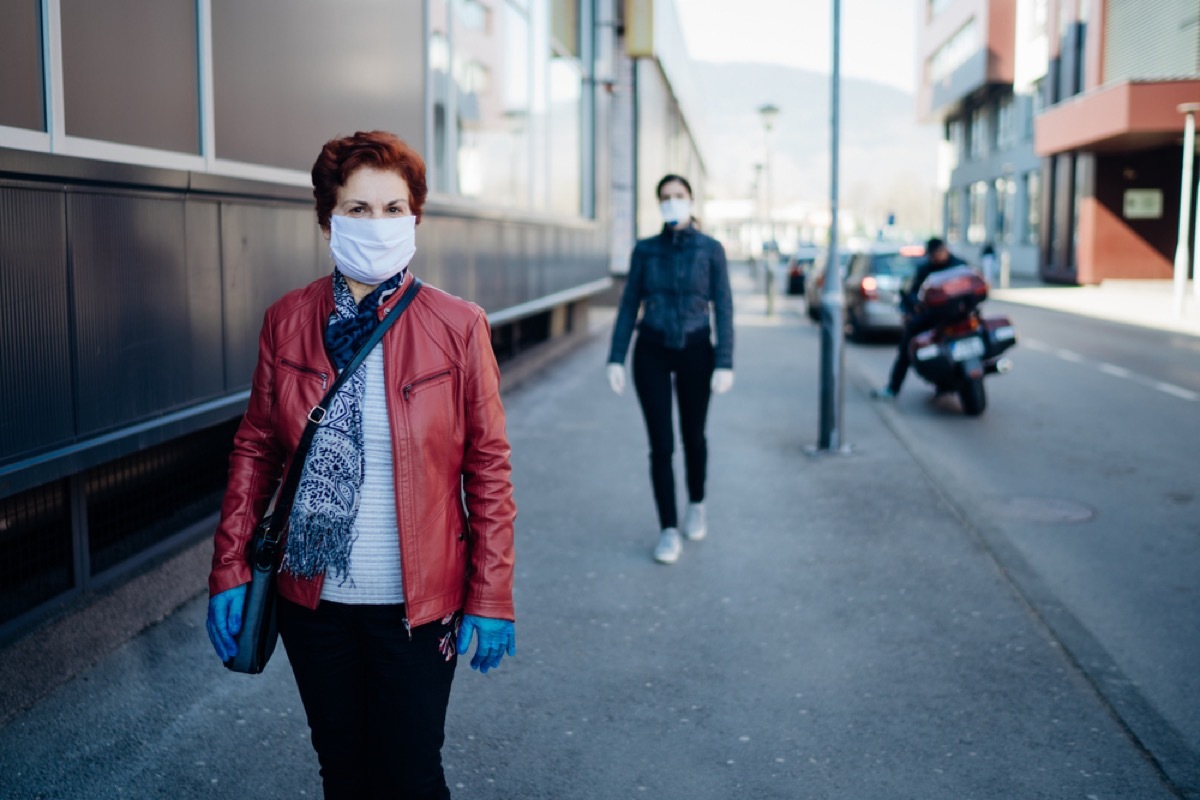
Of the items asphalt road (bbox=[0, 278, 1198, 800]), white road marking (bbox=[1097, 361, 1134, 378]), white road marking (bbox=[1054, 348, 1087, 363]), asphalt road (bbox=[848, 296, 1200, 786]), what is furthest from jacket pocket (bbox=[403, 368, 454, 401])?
white road marking (bbox=[1054, 348, 1087, 363])

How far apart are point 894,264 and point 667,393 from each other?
15.1m

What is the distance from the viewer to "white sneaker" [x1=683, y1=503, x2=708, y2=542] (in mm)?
6809

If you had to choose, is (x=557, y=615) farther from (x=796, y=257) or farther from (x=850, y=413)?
(x=796, y=257)

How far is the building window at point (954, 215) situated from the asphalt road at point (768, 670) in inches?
2417

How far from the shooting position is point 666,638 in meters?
Answer: 5.11

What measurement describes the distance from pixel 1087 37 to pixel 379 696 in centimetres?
4490

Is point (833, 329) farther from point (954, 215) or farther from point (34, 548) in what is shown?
point (954, 215)

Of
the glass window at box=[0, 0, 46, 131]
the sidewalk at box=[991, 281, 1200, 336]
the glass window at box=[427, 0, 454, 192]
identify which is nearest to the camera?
the glass window at box=[0, 0, 46, 131]

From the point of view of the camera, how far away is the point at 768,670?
15.5ft

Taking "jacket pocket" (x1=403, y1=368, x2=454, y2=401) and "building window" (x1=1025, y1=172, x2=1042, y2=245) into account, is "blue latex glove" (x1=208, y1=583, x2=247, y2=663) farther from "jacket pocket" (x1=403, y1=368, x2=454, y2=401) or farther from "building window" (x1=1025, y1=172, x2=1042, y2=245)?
"building window" (x1=1025, y1=172, x2=1042, y2=245)

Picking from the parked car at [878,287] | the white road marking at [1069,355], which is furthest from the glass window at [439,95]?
the parked car at [878,287]

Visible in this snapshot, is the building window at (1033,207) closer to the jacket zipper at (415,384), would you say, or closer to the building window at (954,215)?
the building window at (954,215)

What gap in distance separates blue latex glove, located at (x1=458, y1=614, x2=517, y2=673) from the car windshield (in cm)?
1834

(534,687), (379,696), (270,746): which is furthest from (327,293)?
(534,687)
